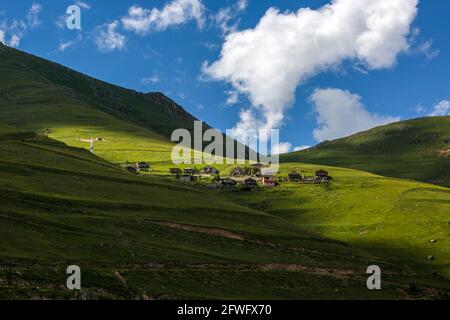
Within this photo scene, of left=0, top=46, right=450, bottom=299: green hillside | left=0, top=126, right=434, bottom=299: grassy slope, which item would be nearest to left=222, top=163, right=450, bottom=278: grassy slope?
left=0, top=46, right=450, bottom=299: green hillside

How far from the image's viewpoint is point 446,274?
10881 cm

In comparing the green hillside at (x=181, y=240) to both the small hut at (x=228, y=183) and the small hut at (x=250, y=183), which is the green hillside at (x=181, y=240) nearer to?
the small hut at (x=228, y=183)

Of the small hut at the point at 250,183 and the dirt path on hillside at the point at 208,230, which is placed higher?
the small hut at the point at 250,183

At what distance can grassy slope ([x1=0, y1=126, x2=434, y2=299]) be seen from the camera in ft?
196

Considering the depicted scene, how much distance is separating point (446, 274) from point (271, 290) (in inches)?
2013

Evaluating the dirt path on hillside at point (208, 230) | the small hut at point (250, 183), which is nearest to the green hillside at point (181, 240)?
the dirt path on hillside at point (208, 230)

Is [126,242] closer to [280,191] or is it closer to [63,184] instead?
[63,184]

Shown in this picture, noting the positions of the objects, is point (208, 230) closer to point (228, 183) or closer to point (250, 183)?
point (228, 183)

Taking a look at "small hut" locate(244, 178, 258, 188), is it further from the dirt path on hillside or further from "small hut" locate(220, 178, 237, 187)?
the dirt path on hillside

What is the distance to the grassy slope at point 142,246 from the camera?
59844 mm

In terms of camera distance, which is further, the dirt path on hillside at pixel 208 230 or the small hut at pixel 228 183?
the small hut at pixel 228 183

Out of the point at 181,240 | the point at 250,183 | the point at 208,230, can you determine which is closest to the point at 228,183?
the point at 250,183

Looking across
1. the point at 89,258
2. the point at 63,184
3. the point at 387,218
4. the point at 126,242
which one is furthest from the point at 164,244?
the point at 387,218

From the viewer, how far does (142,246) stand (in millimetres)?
75500
